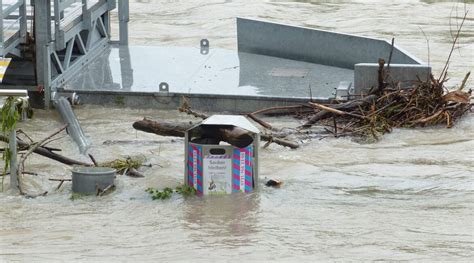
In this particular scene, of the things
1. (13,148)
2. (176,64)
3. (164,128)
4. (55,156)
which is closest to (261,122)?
(164,128)

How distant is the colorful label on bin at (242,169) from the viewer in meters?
10.6

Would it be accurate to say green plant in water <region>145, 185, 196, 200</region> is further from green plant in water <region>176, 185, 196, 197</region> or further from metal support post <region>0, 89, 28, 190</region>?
metal support post <region>0, 89, 28, 190</region>

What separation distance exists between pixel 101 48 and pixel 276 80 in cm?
398

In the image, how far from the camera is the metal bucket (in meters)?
10.8

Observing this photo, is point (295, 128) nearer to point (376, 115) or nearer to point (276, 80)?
point (376, 115)

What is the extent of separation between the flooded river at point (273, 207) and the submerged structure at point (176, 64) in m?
0.52

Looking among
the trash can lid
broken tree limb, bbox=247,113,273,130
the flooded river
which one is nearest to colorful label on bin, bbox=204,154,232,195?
the flooded river

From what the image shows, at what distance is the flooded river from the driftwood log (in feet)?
0.58

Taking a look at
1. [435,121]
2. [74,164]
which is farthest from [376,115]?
[74,164]

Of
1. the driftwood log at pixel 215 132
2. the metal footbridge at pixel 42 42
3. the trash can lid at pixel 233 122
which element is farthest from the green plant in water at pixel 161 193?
the metal footbridge at pixel 42 42

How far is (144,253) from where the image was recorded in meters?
8.98

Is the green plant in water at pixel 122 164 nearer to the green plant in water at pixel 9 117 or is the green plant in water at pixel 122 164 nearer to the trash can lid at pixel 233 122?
the green plant in water at pixel 9 117

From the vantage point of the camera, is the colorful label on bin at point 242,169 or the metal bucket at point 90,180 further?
the metal bucket at point 90,180

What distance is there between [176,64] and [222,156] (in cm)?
→ 807
